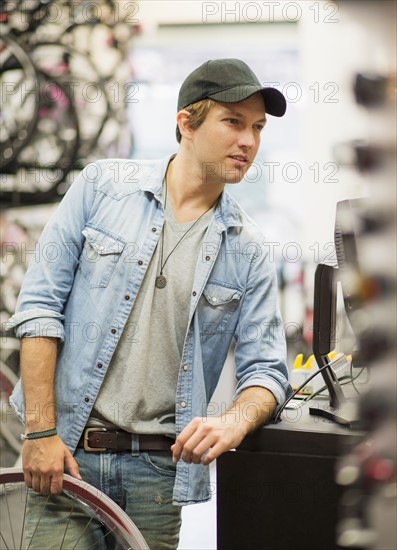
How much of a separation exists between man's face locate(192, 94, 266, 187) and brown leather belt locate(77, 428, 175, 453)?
0.59 metres

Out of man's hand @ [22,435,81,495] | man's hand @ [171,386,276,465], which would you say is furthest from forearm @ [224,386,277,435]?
man's hand @ [22,435,81,495]

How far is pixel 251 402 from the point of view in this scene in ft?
5.12

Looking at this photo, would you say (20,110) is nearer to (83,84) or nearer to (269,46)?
(83,84)

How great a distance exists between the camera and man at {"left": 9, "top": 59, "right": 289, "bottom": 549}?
1689mm

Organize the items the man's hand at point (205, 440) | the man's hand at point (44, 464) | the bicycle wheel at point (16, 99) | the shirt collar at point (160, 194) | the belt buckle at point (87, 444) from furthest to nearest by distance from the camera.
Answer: the bicycle wheel at point (16, 99), the shirt collar at point (160, 194), the belt buckle at point (87, 444), the man's hand at point (44, 464), the man's hand at point (205, 440)

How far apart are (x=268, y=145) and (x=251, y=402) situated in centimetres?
278

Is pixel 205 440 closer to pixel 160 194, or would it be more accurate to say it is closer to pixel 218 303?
pixel 218 303

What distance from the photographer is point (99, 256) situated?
1.71 metres

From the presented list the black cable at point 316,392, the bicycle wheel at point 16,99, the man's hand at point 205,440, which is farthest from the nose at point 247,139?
the bicycle wheel at point 16,99

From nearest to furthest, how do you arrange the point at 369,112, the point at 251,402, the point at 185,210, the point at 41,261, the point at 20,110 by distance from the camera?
the point at 369,112 < the point at 251,402 < the point at 41,261 < the point at 185,210 < the point at 20,110

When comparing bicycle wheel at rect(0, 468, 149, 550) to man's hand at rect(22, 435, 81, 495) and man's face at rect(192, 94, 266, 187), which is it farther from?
man's face at rect(192, 94, 266, 187)

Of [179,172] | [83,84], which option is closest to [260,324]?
[179,172]

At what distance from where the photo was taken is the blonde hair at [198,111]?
1766 mm

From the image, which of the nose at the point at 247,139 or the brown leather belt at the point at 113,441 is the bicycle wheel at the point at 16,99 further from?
the brown leather belt at the point at 113,441
